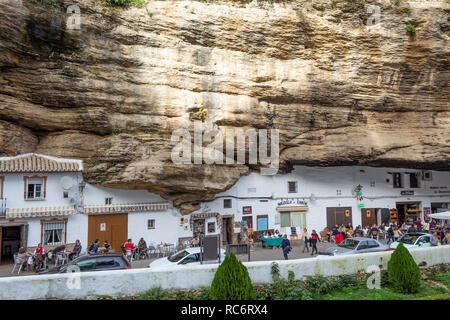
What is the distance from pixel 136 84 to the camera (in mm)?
17344

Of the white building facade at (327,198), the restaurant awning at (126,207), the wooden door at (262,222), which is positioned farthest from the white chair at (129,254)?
the wooden door at (262,222)

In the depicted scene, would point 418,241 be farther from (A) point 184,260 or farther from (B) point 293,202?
(A) point 184,260

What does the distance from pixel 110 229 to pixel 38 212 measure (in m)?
3.85

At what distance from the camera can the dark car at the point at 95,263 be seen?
11.2 meters

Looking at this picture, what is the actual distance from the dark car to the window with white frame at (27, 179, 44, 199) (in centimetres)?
631

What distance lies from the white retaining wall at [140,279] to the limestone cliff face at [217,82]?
792 cm

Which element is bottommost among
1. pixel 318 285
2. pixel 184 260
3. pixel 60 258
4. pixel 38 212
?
pixel 318 285

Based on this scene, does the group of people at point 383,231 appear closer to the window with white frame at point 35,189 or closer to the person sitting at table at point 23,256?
the person sitting at table at point 23,256

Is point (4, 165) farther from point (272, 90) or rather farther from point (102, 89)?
point (272, 90)

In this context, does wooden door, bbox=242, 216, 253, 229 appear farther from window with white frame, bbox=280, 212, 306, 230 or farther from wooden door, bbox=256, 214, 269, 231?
window with white frame, bbox=280, 212, 306, 230

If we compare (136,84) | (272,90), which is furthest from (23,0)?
(272,90)
